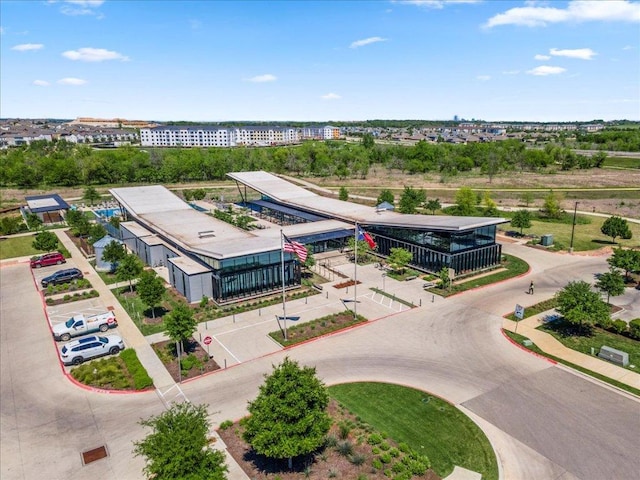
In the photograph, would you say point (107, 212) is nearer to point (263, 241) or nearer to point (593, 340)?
point (263, 241)

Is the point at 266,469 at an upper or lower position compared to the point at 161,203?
lower

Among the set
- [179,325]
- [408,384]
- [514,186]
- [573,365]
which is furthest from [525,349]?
[514,186]

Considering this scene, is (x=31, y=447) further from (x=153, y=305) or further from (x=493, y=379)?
(x=493, y=379)

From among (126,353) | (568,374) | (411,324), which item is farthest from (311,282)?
(568,374)

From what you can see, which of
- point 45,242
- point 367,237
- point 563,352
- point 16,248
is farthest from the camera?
point 16,248

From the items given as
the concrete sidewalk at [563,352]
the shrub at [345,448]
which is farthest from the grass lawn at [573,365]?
the shrub at [345,448]

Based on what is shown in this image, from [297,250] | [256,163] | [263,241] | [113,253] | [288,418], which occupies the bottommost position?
[113,253]
